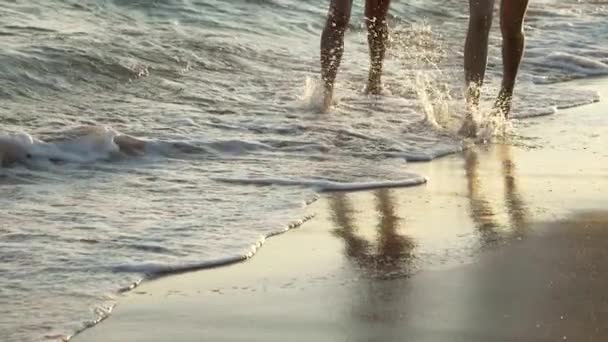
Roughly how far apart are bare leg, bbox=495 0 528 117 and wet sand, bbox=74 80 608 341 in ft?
4.06

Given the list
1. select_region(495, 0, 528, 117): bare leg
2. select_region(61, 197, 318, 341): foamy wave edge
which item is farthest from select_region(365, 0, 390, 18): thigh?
select_region(61, 197, 318, 341): foamy wave edge

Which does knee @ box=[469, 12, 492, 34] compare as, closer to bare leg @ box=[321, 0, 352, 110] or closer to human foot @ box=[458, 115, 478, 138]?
human foot @ box=[458, 115, 478, 138]

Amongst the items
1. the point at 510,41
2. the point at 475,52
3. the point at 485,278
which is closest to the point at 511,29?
the point at 510,41

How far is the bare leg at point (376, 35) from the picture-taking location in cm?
788

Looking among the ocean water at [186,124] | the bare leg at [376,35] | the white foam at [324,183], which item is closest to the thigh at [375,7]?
the bare leg at [376,35]

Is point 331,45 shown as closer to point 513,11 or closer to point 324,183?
point 513,11

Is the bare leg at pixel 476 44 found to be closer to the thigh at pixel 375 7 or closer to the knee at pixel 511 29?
the knee at pixel 511 29

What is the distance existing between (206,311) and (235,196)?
155 cm

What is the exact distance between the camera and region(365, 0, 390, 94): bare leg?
788 centimetres

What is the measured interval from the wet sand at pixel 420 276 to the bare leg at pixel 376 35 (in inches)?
85.8

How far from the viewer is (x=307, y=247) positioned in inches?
182

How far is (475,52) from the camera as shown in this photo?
6.75m

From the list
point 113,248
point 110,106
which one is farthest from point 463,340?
point 110,106

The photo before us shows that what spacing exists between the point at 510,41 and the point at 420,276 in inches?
120
